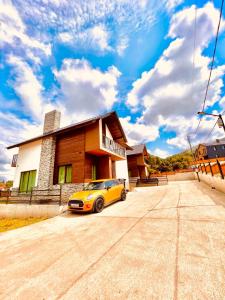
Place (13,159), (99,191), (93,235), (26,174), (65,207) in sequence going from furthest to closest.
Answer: (13,159) < (26,174) < (65,207) < (99,191) < (93,235)

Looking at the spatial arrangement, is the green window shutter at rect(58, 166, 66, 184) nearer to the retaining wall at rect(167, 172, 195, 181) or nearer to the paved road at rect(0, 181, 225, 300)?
the paved road at rect(0, 181, 225, 300)

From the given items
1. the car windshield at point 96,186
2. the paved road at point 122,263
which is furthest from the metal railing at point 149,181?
the paved road at point 122,263

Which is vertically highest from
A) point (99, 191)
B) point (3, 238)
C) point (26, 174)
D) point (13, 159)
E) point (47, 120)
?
point (47, 120)

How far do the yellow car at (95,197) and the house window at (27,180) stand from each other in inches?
329

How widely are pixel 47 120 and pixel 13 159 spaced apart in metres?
8.64

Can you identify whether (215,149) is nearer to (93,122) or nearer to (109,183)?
(93,122)

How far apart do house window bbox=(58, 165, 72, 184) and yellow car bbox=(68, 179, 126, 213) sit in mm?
4552

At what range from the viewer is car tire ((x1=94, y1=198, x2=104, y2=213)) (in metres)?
7.16

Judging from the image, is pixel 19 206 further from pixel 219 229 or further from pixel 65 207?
pixel 219 229

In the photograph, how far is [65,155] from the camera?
13.1 m

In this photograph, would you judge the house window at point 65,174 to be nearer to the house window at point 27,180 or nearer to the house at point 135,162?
the house window at point 27,180

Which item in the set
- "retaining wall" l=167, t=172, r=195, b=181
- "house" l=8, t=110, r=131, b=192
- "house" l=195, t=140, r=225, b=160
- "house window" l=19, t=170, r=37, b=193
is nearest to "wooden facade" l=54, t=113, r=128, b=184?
"house" l=8, t=110, r=131, b=192

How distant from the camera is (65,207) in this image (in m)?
8.21

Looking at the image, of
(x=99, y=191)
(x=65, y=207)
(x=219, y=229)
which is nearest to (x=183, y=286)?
(x=219, y=229)
